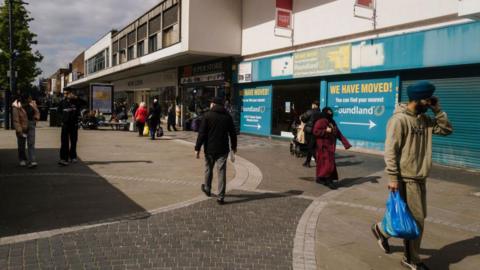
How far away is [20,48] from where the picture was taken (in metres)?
34.3

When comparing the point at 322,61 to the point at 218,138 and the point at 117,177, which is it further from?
the point at 218,138

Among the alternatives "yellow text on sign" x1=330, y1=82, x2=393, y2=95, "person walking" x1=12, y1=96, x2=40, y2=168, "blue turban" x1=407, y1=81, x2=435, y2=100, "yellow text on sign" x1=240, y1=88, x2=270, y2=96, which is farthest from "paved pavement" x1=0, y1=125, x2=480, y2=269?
"yellow text on sign" x1=240, y1=88, x2=270, y2=96

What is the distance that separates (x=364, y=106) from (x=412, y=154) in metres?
9.96

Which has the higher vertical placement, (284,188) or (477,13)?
(477,13)

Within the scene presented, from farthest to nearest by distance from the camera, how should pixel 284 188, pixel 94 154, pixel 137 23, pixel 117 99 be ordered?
pixel 117 99
pixel 137 23
pixel 94 154
pixel 284 188

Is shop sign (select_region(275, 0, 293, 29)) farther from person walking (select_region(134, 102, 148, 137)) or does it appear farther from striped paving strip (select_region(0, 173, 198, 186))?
striped paving strip (select_region(0, 173, 198, 186))

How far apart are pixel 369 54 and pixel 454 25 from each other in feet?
9.44

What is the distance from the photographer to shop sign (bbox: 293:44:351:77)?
46.8 ft

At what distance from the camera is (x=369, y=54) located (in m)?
13.3

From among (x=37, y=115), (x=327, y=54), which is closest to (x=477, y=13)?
(x=327, y=54)

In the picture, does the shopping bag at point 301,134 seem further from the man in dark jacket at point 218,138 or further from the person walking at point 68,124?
the person walking at point 68,124

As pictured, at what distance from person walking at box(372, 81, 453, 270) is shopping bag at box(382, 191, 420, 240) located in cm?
10

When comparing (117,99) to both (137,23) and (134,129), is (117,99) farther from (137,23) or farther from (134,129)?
(134,129)

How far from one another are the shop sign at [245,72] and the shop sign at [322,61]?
353cm
